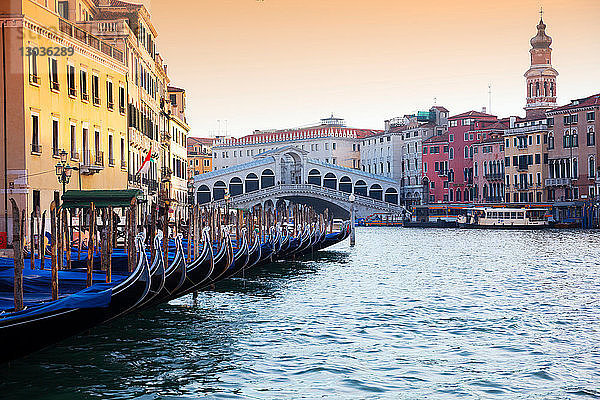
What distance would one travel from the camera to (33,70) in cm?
1394

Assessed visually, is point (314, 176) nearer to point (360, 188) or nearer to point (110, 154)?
point (360, 188)

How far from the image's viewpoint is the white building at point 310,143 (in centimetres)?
6331

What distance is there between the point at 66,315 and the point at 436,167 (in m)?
45.2

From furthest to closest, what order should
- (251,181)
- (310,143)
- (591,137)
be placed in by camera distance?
1. (310,143)
2. (251,181)
3. (591,137)

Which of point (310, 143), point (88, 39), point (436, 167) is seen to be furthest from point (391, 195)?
point (88, 39)

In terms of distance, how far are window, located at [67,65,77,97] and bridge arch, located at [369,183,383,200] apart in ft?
129

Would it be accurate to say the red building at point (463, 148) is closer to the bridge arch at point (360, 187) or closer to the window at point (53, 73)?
the bridge arch at point (360, 187)

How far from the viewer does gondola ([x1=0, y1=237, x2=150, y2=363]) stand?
6.39m

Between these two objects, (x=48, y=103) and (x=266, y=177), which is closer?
(x=48, y=103)

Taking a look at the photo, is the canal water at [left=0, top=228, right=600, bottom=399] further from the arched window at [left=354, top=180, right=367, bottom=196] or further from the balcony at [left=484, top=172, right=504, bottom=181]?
the arched window at [left=354, top=180, right=367, bottom=196]

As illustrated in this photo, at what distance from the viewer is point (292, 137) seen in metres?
66.4

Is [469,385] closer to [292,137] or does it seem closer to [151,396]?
[151,396]

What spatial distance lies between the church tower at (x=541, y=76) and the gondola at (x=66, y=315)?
146ft

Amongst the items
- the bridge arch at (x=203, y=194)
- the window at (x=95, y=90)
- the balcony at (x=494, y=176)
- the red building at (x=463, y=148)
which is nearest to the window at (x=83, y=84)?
the window at (x=95, y=90)
